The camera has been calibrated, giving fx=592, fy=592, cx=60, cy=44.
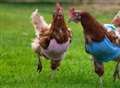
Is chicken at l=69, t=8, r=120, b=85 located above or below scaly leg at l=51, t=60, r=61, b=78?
above

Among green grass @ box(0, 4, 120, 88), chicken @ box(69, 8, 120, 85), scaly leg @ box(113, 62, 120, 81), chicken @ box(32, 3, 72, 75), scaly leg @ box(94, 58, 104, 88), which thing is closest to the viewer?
chicken @ box(69, 8, 120, 85)

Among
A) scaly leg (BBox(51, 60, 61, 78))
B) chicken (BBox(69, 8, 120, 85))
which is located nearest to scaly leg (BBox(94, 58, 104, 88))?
chicken (BBox(69, 8, 120, 85))

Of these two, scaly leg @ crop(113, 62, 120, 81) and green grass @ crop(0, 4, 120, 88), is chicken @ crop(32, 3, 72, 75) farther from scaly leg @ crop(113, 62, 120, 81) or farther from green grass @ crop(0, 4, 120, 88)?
scaly leg @ crop(113, 62, 120, 81)

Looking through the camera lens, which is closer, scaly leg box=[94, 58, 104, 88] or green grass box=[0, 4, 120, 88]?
scaly leg box=[94, 58, 104, 88]

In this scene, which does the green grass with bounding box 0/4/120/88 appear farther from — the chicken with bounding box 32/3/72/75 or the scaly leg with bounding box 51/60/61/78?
the chicken with bounding box 32/3/72/75

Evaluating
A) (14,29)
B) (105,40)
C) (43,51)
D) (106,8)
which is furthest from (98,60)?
(106,8)

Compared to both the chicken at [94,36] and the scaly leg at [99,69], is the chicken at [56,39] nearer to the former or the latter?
the chicken at [94,36]

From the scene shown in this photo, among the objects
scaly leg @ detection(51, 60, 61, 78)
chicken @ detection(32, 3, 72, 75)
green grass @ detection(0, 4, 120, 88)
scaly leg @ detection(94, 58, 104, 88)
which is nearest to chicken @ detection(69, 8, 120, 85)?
scaly leg @ detection(94, 58, 104, 88)

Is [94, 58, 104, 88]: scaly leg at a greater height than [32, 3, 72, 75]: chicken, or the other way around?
[32, 3, 72, 75]: chicken

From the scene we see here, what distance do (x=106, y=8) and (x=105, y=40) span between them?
760 inches

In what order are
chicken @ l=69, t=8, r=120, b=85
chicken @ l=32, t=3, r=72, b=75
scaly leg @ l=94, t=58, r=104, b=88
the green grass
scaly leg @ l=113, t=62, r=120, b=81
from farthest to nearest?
scaly leg @ l=113, t=62, r=120, b=81 < the green grass < chicken @ l=32, t=3, r=72, b=75 < scaly leg @ l=94, t=58, r=104, b=88 < chicken @ l=69, t=8, r=120, b=85

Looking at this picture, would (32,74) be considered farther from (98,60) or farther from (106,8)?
(106,8)

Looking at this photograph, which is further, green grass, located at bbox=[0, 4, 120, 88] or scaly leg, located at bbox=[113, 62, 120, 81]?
scaly leg, located at bbox=[113, 62, 120, 81]

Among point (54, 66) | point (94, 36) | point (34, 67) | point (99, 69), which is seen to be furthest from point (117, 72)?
point (34, 67)
